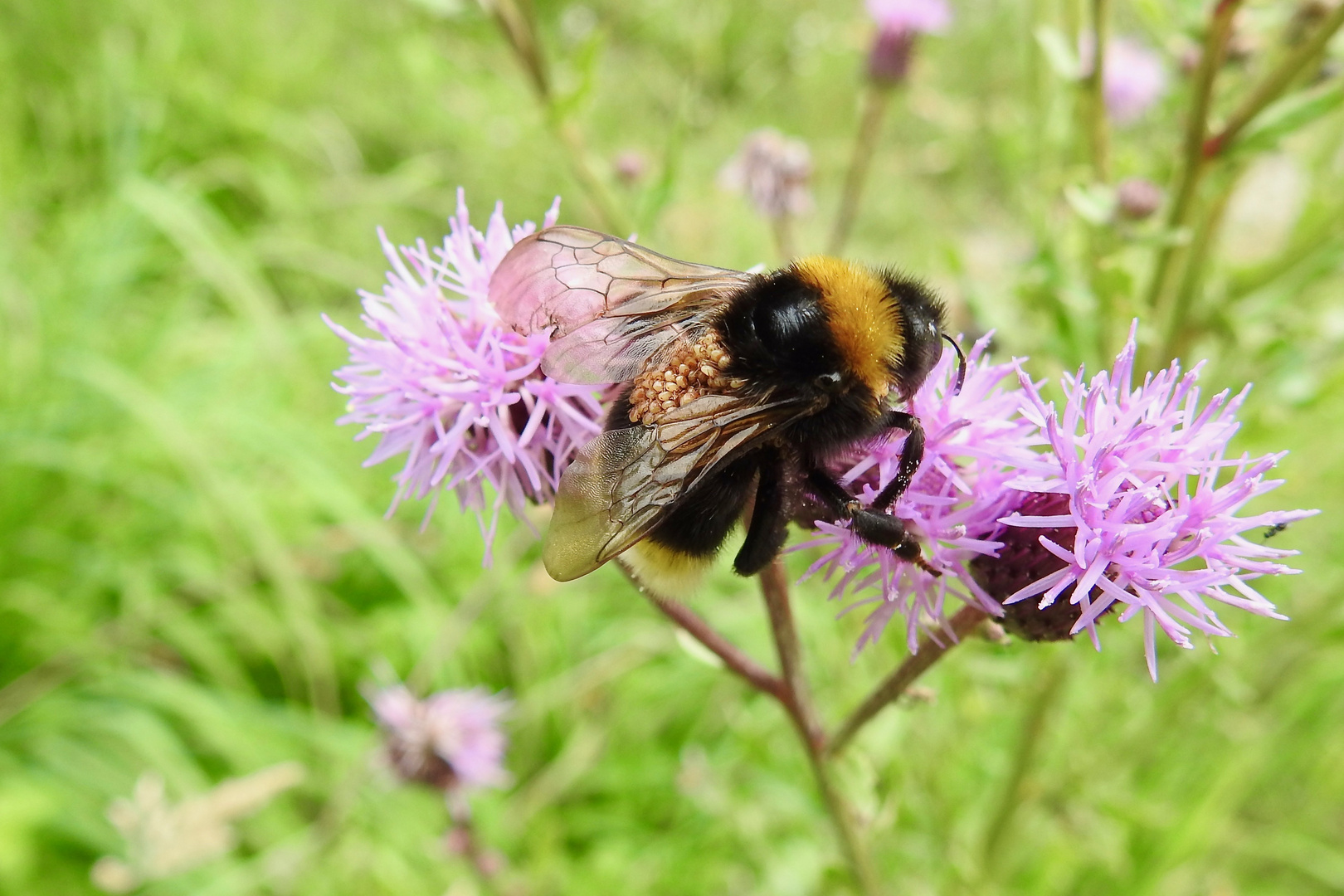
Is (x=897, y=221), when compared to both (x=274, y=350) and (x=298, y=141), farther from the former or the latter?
(x=274, y=350)

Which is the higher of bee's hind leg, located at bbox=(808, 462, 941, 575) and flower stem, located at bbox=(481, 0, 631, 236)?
flower stem, located at bbox=(481, 0, 631, 236)

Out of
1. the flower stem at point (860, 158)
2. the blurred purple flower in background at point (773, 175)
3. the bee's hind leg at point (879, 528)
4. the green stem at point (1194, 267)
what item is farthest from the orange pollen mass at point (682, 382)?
the blurred purple flower in background at point (773, 175)

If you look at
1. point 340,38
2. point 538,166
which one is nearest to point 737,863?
point 538,166

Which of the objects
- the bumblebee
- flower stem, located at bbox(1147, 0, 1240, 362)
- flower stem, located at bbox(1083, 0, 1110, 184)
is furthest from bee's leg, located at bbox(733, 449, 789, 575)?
flower stem, located at bbox(1083, 0, 1110, 184)

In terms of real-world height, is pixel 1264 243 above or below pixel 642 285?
below

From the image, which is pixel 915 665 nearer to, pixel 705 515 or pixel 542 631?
pixel 705 515

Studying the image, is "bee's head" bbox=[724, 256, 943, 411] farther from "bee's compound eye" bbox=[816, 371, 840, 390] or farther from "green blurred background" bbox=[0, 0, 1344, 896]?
"green blurred background" bbox=[0, 0, 1344, 896]
